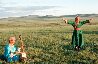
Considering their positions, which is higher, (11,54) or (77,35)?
(77,35)

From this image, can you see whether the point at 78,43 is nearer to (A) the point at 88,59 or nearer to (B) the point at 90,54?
(B) the point at 90,54

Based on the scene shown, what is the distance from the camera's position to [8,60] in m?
16.1

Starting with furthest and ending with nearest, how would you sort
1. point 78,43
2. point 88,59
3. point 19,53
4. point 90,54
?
point 78,43
point 90,54
point 88,59
point 19,53

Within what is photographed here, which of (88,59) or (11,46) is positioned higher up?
(11,46)

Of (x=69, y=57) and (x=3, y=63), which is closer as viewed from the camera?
(x=3, y=63)

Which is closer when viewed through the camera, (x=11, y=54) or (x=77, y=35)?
(x=11, y=54)

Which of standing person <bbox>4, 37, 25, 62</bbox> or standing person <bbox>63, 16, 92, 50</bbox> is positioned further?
standing person <bbox>63, 16, 92, 50</bbox>

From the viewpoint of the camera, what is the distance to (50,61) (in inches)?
650

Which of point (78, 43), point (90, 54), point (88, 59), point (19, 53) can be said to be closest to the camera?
point (19, 53)

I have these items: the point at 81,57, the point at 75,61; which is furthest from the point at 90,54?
the point at 75,61

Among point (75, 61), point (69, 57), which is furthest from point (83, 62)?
point (69, 57)

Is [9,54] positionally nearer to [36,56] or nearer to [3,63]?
[3,63]

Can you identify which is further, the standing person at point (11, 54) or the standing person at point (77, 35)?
the standing person at point (77, 35)

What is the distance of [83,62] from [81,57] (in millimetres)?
1524
